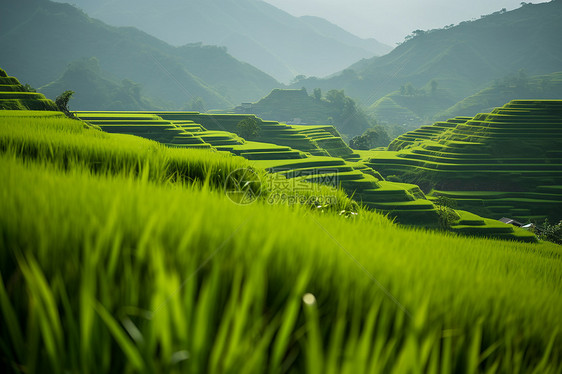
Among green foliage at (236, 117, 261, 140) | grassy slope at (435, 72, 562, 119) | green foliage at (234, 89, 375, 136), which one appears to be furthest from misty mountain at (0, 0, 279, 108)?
grassy slope at (435, 72, 562, 119)

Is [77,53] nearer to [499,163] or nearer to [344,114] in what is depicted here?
[344,114]

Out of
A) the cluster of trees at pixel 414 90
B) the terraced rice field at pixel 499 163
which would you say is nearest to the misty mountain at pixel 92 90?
the terraced rice field at pixel 499 163

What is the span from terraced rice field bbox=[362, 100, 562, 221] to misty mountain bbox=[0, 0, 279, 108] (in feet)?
445

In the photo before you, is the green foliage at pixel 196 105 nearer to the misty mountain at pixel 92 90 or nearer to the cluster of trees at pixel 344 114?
the misty mountain at pixel 92 90

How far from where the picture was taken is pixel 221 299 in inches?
34.0

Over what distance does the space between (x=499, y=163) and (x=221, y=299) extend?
56872 mm

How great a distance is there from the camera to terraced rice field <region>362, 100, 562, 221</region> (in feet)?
136

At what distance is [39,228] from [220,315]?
0.56m

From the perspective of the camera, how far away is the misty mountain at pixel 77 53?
158 meters

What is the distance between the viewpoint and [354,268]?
1090 mm

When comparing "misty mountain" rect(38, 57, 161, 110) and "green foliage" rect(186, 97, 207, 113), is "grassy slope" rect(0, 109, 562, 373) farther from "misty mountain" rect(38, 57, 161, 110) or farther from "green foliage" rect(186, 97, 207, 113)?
"green foliage" rect(186, 97, 207, 113)

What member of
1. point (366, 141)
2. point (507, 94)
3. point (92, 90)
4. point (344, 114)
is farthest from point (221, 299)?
point (507, 94)

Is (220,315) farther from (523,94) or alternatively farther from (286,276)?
(523,94)

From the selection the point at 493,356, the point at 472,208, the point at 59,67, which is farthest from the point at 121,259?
the point at 59,67
